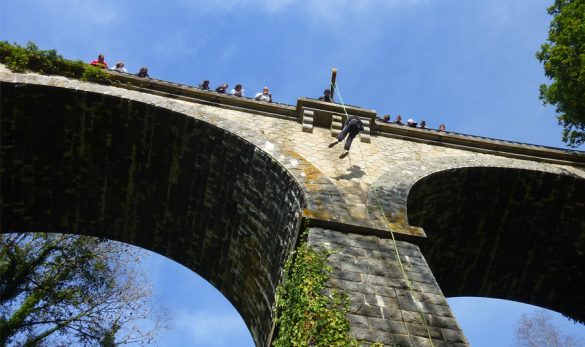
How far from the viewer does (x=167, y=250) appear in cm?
1194

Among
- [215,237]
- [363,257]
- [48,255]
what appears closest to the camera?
[363,257]

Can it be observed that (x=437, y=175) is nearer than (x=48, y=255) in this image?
Yes

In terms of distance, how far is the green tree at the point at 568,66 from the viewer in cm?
1352

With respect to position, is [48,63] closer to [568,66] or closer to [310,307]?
[310,307]

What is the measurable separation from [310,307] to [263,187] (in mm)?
3770

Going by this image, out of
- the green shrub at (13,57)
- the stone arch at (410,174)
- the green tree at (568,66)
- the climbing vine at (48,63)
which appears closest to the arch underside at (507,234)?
the stone arch at (410,174)

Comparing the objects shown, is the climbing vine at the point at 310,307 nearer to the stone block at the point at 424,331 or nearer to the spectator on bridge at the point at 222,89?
the stone block at the point at 424,331

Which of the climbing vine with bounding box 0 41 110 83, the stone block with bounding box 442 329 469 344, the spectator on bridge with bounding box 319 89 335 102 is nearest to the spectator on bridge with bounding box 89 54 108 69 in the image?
the climbing vine with bounding box 0 41 110 83

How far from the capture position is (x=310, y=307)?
6.55 meters

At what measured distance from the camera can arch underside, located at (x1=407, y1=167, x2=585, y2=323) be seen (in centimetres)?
1144

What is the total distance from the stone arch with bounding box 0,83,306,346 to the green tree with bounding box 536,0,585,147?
8039 mm

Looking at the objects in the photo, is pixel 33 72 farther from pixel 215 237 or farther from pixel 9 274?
pixel 9 274

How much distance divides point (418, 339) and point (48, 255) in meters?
13.6

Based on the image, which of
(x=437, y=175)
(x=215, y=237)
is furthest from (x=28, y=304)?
(x=437, y=175)
